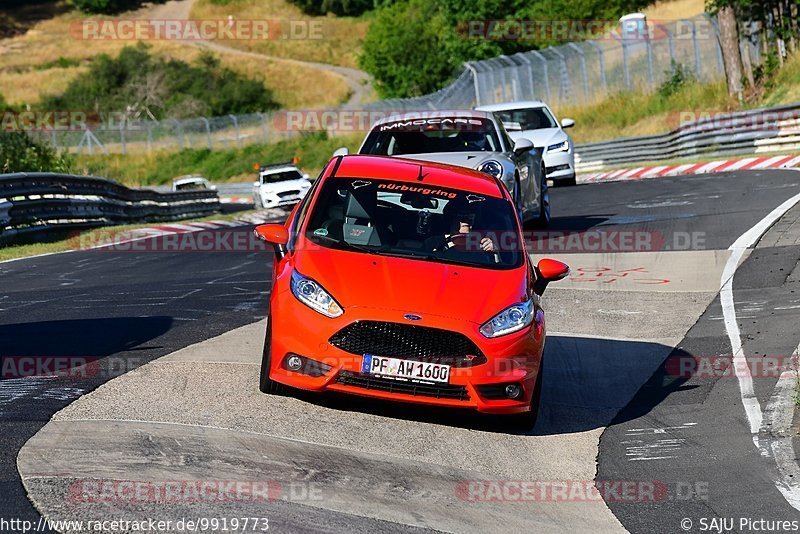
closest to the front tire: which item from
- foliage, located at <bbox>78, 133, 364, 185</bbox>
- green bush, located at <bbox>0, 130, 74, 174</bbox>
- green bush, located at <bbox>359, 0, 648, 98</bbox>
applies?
green bush, located at <bbox>0, 130, 74, 174</bbox>

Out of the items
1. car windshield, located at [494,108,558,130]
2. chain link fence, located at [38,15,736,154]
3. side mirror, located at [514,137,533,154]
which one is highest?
side mirror, located at [514,137,533,154]

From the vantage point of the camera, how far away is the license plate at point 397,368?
721cm

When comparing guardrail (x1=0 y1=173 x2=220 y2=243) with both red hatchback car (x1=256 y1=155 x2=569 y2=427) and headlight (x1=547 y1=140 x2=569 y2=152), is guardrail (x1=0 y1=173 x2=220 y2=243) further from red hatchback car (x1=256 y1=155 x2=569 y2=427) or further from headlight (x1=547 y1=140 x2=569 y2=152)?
red hatchback car (x1=256 y1=155 x2=569 y2=427)

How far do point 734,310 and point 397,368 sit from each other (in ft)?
17.7

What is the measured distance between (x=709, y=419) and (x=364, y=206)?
2.72 metres

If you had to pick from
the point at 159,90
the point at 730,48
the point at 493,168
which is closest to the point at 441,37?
the point at 159,90

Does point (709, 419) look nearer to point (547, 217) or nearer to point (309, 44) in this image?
point (547, 217)

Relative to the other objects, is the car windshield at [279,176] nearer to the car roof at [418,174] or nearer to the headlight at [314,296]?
the car roof at [418,174]

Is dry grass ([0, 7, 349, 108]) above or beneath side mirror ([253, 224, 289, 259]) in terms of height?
beneath

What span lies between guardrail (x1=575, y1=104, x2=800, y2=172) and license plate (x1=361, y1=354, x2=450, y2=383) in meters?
23.9

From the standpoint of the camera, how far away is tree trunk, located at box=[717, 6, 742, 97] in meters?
36.1

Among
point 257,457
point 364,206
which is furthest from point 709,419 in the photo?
point 257,457

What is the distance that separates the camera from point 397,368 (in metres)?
7.21

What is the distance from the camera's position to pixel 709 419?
Result: 8.16m
